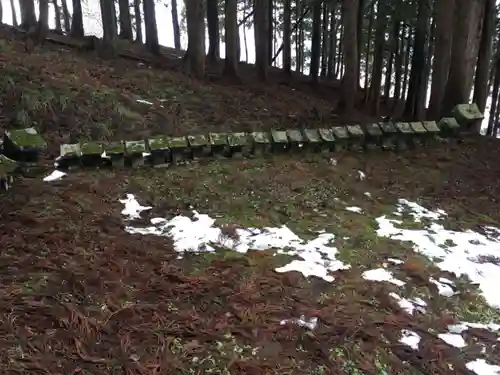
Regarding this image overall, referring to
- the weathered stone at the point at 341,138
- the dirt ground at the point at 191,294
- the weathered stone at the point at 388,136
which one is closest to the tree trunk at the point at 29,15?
the dirt ground at the point at 191,294

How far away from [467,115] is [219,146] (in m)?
4.66

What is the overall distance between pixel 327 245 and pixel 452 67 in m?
6.25

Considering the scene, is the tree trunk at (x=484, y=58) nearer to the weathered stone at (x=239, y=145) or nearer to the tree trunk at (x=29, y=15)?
the weathered stone at (x=239, y=145)

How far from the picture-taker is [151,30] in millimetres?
18281

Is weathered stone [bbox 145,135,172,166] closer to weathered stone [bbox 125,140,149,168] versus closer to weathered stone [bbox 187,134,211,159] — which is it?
weathered stone [bbox 125,140,149,168]

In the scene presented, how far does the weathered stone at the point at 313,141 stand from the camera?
779 cm

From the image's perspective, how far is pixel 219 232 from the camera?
4.96 metres

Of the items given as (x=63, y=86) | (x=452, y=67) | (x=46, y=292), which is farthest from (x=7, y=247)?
(x=452, y=67)

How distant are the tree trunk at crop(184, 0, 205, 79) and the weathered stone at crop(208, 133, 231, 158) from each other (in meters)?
6.78

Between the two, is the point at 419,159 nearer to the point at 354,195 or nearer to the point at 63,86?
the point at 354,195

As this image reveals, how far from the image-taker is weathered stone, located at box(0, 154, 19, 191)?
536 centimetres

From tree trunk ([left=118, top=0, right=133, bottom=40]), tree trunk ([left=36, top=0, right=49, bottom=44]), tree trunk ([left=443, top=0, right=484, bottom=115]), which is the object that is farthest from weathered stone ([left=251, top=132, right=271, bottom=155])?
tree trunk ([left=118, top=0, right=133, bottom=40])

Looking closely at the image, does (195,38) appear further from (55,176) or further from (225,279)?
(225,279)

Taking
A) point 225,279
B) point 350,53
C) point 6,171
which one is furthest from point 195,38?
point 225,279
